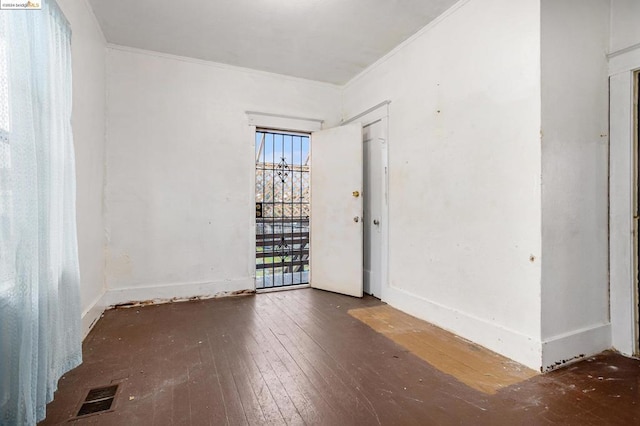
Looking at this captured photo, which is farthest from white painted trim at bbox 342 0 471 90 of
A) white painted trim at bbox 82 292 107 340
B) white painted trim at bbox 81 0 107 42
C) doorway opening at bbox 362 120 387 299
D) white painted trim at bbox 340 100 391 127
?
white painted trim at bbox 82 292 107 340

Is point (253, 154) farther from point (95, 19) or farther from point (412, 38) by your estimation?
point (412, 38)

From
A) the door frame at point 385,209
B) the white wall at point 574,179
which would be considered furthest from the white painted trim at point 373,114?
the white wall at point 574,179

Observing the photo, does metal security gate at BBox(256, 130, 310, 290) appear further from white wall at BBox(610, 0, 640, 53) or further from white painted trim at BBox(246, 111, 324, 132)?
white wall at BBox(610, 0, 640, 53)

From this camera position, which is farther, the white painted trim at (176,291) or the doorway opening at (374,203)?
the doorway opening at (374,203)

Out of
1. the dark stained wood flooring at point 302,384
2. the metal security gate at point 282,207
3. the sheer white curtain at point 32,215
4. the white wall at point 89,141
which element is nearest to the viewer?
the sheer white curtain at point 32,215

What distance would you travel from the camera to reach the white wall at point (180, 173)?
3.44 m

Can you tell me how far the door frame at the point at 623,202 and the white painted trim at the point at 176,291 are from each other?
3.44 metres

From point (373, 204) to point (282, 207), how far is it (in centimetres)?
143

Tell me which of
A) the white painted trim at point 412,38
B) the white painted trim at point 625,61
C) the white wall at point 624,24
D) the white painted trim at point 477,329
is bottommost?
the white painted trim at point 477,329

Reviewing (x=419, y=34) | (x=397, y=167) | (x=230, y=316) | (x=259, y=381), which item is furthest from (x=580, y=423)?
(x=419, y=34)

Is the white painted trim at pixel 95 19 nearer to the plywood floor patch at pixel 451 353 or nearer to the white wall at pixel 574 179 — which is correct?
the white wall at pixel 574 179

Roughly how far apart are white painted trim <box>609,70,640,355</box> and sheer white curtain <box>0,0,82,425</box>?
11.7 ft

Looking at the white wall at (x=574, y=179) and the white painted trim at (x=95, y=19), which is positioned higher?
the white painted trim at (x=95, y=19)

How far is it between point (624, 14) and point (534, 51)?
2.87 ft
